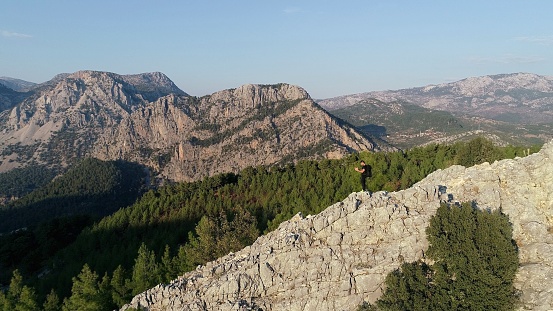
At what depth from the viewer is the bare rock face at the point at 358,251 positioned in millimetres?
31766

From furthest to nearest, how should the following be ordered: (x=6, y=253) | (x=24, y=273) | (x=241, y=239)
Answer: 1. (x=6, y=253)
2. (x=24, y=273)
3. (x=241, y=239)

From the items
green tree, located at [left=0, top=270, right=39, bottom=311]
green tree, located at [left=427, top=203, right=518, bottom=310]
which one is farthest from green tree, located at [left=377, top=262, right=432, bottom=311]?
green tree, located at [left=0, top=270, right=39, bottom=311]

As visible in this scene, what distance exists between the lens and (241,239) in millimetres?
→ 56469

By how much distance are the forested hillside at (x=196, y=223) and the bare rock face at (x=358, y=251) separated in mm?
13804

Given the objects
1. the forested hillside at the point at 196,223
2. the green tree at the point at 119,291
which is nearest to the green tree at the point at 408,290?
the forested hillside at the point at 196,223

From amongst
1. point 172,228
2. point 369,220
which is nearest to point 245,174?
point 172,228

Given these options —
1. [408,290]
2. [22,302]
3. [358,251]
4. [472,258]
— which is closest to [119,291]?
[22,302]

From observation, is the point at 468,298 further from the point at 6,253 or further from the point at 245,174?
the point at 6,253

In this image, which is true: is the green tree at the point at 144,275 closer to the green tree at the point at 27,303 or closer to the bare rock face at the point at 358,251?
the bare rock face at the point at 358,251

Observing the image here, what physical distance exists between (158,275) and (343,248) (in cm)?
2844

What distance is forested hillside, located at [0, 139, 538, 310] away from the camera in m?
51.2

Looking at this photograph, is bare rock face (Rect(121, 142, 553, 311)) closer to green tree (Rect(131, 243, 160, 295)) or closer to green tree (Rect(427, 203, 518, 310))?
green tree (Rect(427, 203, 518, 310))

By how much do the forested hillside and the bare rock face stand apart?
13804 mm

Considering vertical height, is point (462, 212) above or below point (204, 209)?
above
